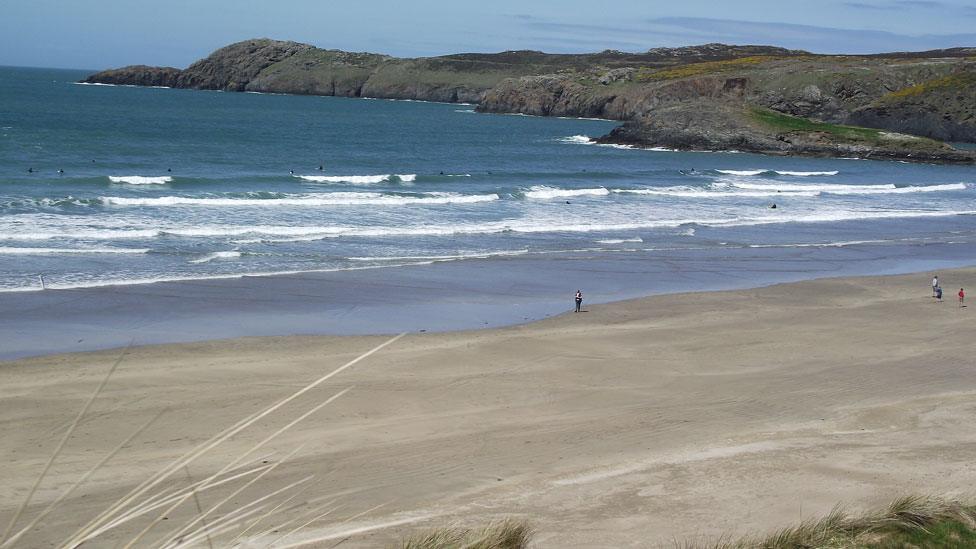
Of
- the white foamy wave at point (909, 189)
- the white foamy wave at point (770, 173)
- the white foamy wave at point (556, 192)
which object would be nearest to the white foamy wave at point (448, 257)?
the white foamy wave at point (556, 192)

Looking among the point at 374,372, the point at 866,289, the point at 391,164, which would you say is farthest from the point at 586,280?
the point at 391,164

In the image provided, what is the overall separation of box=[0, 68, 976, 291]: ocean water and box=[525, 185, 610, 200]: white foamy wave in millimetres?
189

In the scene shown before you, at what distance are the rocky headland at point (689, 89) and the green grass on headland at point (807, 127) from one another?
114 millimetres

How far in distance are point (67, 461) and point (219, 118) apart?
258ft

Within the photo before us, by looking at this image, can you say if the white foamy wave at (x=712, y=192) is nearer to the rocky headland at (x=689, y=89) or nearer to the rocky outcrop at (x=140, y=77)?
the rocky headland at (x=689, y=89)

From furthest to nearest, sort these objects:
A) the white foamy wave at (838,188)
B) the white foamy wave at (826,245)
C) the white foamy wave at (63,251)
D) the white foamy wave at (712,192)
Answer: the white foamy wave at (838,188) → the white foamy wave at (712,192) → the white foamy wave at (826,245) → the white foamy wave at (63,251)

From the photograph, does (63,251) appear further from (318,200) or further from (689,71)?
(689,71)

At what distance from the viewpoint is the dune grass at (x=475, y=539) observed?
16.8ft

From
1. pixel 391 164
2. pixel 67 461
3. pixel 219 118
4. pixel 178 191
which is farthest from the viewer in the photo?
pixel 219 118

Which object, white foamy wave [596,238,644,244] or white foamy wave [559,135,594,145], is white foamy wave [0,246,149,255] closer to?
white foamy wave [596,238,644,244]

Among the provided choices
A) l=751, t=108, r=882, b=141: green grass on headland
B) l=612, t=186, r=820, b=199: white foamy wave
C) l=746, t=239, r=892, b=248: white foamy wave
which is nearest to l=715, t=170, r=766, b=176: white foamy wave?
l=612, t=186, r=820, b=199: white foamy wave

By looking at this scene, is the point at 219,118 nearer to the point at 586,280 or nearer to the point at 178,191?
the point at 178,191

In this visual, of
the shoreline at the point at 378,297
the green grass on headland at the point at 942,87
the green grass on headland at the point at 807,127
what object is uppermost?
the green grass on headland at the point at 942,87

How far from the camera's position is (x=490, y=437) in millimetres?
12742
